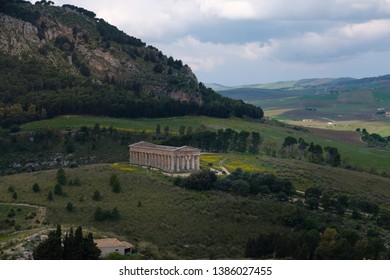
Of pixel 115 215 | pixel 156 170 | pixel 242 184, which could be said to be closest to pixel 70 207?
pixel 115 215

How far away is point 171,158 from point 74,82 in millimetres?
63899

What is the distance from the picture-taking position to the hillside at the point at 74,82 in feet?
508

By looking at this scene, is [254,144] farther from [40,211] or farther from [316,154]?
[40,211]

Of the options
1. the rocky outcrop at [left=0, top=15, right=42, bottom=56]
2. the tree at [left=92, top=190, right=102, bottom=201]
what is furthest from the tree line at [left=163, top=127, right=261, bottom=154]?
the rocky outcrop at [left=0, top=15, right=42, bottom=56]

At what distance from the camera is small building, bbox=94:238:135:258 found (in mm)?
59688

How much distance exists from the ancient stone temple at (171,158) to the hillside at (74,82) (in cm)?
4092

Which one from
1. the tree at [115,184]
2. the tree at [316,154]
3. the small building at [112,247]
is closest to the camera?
the small building at [112,247]

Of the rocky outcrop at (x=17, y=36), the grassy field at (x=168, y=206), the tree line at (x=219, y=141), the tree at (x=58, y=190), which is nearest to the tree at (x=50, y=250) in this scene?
the grassy field at (x=168, y=206)

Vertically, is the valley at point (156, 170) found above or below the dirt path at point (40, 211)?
above

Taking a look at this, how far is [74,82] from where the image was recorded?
169000 mm

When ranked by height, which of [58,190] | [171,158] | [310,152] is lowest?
[58,190]

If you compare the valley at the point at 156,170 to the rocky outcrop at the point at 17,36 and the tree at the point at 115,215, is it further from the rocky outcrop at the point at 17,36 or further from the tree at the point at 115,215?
the rocky outcrop at the point at 17,36

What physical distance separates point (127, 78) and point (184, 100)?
17905 millimetres

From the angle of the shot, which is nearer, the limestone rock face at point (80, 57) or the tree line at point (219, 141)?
the tree line at point (219, 141)
